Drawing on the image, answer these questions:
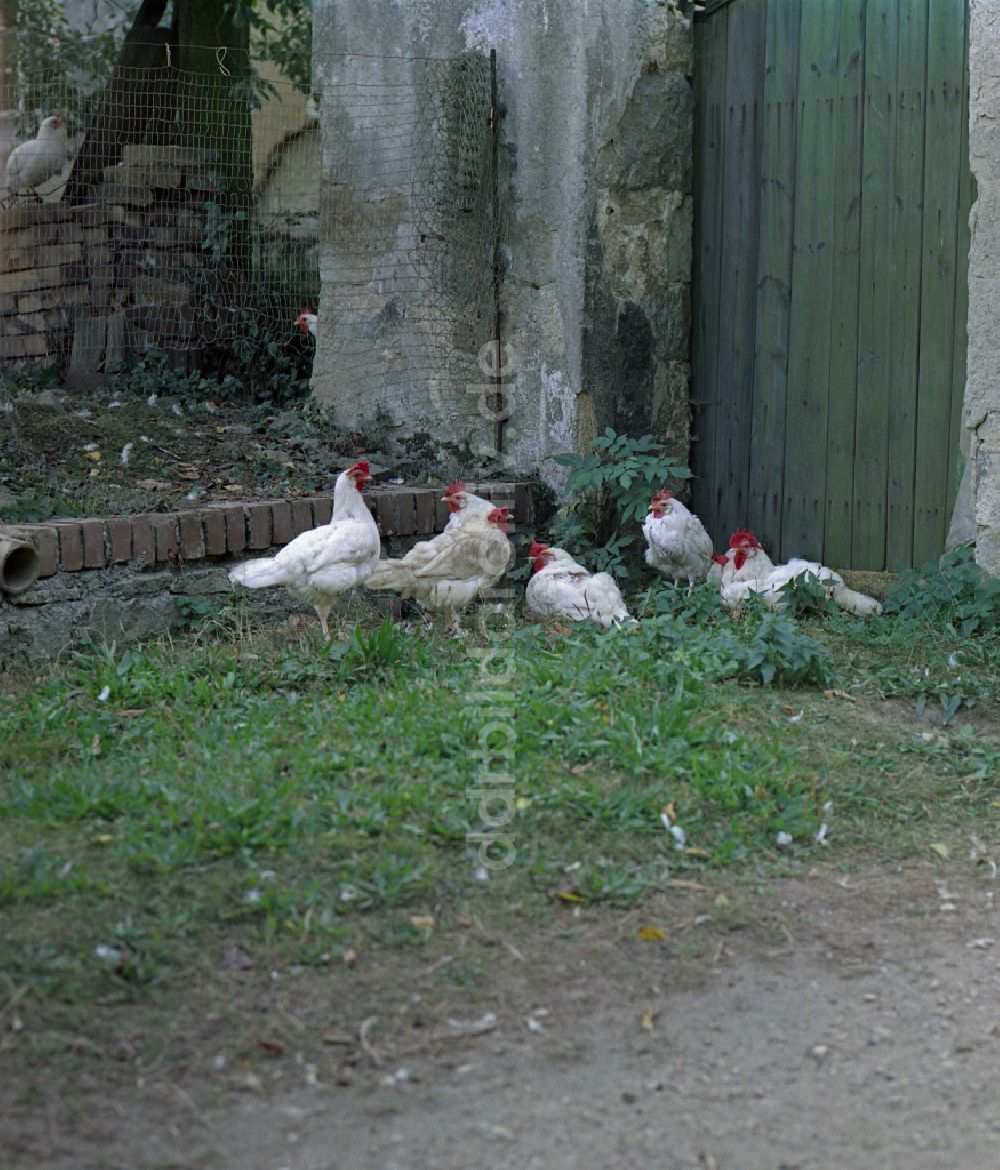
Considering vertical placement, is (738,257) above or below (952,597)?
above

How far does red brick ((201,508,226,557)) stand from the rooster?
207 centimetres

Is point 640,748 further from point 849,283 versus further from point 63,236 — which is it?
point 63,236

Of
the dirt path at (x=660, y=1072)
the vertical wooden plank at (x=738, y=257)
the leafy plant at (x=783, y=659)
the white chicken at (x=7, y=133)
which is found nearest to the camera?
the dirt path at (x=660, y=1072)

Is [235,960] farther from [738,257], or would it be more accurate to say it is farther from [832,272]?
[738,257]

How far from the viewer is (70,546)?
17.4 ft

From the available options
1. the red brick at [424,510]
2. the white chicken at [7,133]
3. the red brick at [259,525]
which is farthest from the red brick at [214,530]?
the white chicken at [7,133]

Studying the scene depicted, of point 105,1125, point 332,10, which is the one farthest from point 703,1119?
point 332,10

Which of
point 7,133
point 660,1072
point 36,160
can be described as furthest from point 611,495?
point 7,133

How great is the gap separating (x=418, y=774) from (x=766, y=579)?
2395mm

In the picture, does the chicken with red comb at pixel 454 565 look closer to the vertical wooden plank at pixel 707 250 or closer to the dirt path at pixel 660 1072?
the vertical wooden plank at pixel 707 250

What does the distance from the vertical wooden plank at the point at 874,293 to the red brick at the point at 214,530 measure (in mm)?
2736

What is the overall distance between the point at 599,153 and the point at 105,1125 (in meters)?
4.93

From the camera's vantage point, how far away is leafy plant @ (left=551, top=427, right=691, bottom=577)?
626 cm

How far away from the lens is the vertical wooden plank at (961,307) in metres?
5.70
